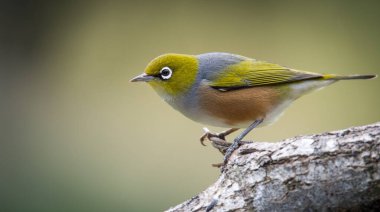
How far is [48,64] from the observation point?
10.1m

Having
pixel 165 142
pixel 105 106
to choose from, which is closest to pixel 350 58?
pixel 165 142

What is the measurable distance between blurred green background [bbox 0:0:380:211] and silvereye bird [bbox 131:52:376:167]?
3.11 metres

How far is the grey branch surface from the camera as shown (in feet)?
11.2

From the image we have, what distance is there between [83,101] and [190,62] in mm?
4559

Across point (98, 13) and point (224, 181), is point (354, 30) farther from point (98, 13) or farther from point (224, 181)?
point (224, 181)

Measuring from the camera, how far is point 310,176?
3.55m

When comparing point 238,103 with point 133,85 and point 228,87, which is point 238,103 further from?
point 133,85

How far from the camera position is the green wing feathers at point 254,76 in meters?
5.27

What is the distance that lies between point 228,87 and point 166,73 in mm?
557

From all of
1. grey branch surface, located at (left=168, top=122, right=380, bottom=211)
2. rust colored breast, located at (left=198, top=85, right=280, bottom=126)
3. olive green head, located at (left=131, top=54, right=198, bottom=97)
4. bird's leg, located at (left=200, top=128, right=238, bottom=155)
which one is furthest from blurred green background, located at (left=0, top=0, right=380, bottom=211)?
grey branch surface, located at (left=168, top=122, right=380, bottom=211)

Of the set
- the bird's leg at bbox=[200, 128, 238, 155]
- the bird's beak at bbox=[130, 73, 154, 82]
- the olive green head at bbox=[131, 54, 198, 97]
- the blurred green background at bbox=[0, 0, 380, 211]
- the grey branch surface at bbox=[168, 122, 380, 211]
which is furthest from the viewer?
the blurred green background at bbox=[0, 0, 380, 211]

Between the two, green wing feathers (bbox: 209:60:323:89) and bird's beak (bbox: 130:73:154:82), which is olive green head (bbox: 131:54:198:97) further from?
green wing feathers (bbox: 209:60:323:89)

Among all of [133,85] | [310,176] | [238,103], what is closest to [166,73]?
Result: [238,103]

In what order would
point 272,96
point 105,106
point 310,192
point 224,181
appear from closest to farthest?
point 310,192, point 224,181, point 272,96, point 105,106
